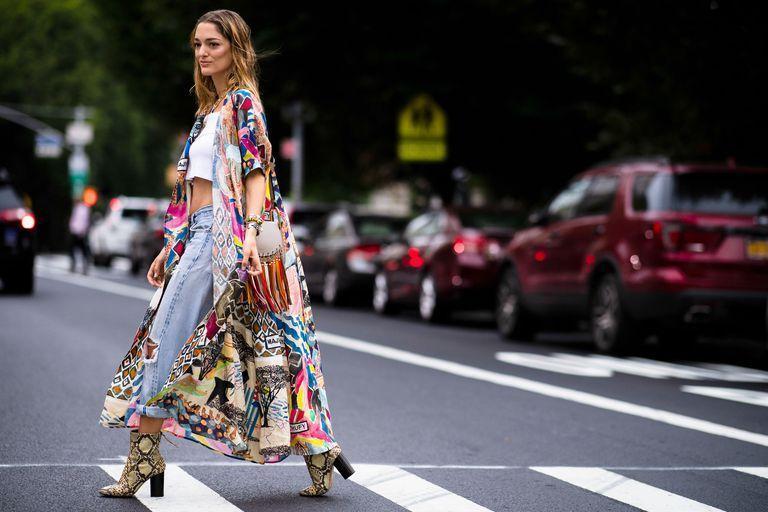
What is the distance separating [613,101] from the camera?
66.7ft

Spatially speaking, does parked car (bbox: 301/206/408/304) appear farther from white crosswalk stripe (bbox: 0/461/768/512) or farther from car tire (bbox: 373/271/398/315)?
white crosswalk stripe (bbox: 0/461/768/512)

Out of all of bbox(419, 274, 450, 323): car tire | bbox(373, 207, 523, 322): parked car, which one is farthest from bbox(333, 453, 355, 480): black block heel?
bbox(419, 274, 450, 323): car tire

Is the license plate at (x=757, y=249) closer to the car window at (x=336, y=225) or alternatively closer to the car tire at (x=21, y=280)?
the car window at (x=336, y=225)

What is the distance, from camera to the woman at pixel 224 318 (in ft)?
18.8

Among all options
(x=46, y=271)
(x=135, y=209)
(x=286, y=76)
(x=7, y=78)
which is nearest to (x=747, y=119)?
(x=286, y=76)

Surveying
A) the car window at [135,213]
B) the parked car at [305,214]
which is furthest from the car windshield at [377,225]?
the car window at [135,213]

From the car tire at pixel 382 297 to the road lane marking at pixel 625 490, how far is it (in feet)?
41.9

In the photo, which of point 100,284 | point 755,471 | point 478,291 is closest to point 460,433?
point 755,471

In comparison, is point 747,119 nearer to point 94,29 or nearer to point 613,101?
point 613,101

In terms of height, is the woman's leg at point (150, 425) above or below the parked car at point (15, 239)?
below

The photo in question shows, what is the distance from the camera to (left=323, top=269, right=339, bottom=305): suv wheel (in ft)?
71.4

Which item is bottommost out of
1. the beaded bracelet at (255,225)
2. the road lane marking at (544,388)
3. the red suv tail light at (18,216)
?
the road lane marking at (544,388)

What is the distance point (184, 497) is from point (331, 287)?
15938 mm

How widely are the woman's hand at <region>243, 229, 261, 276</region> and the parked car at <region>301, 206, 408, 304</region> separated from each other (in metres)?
14.6
